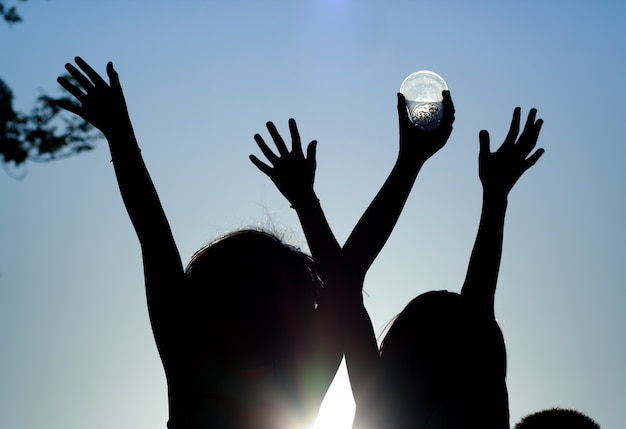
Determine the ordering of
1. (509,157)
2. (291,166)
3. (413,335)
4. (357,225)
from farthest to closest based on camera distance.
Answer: (509,157), (357,225), (291,166), (413,335)

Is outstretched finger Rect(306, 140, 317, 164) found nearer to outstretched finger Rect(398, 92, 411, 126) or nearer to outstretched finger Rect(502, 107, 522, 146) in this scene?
outstretched finger Rect(398, 92, 411, 126)

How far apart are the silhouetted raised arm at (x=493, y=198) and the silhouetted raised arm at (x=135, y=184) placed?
1376 millimetres

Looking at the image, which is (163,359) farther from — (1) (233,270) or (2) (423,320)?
(2) (423,320)

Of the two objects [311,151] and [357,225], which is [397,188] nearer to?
[357,225]

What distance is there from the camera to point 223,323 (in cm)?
276

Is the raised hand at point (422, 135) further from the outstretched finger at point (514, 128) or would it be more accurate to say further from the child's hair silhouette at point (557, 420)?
the child's hair silhouette at point (557, 420)

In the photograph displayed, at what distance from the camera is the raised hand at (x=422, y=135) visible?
3.86 m

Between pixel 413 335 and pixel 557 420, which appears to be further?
pixel 557 420

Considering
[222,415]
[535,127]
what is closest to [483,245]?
[535,127]

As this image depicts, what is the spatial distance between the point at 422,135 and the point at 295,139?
0.86m

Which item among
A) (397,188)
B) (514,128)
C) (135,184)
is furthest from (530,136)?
(135,184)

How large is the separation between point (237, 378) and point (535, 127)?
2.32 meters

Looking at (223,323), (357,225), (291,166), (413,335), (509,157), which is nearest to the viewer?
(223,323)

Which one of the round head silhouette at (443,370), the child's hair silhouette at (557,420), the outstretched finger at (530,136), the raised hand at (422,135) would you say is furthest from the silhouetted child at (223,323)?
the child's hair silhouette at (557,420)
